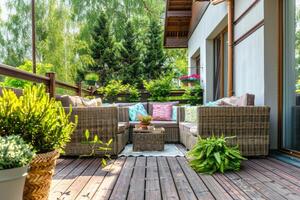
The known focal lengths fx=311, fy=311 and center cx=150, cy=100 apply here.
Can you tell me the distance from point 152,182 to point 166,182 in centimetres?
12

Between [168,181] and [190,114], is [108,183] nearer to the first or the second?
[168,181]

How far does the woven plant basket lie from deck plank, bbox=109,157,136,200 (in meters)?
0.52

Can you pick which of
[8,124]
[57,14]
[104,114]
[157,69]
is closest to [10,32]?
[57,14]

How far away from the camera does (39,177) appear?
181 centimetres

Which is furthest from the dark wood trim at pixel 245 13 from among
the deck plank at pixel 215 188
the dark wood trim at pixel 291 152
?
the deck plank at pixel 215 188

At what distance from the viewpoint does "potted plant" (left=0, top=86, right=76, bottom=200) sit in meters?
1.78

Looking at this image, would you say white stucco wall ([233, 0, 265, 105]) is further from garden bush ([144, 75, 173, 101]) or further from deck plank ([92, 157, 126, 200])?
garden bush ([144, 75, 173, 101])

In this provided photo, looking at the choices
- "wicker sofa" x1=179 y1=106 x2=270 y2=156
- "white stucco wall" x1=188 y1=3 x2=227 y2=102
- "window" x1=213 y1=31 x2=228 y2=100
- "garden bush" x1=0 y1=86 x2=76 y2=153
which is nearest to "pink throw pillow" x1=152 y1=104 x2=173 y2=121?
"window" x1=213 y1=31 x2=228 y2=100

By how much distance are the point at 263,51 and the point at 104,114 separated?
84.2 inches

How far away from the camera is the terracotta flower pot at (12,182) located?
1400 millimetres

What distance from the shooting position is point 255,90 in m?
4.21

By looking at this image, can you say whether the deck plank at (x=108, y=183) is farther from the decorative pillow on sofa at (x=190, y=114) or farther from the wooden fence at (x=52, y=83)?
the decorative pillow on sofa at (x=190, y=114)

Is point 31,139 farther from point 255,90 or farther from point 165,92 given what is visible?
point 165,92

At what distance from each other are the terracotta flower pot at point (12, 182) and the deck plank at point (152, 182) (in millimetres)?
962
